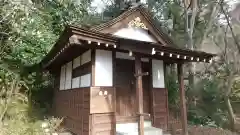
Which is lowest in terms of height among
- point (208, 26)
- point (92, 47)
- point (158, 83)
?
point (158, 83)

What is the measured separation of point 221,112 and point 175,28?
6949 mm

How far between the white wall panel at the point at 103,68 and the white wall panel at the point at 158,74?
1.74 m

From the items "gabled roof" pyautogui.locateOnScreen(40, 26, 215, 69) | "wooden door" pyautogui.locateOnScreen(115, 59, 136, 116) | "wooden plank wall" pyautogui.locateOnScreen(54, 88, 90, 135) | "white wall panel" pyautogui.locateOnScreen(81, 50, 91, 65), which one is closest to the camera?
"gabled roof" pyautogui.locateOnScreen(40, 26, 215, 69)

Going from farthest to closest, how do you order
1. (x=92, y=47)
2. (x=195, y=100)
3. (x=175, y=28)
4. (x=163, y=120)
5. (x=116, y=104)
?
(x=175, y=28) < (x=195, y=100) < (x=163, y=120) < (x=116, y=104) < (x=92, y=47)

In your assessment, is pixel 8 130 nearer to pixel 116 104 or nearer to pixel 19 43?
pixel 116 104

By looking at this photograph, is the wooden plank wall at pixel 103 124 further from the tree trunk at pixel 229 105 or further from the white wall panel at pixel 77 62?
the tree trunk at pixel 229 105

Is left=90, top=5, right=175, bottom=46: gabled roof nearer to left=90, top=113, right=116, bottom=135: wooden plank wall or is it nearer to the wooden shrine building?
the wooden shrine building

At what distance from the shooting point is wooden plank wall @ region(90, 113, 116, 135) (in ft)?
17.0

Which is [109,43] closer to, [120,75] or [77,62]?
[120,75]

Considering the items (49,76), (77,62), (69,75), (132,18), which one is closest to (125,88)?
(77,62)

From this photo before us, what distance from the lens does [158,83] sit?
271 inches

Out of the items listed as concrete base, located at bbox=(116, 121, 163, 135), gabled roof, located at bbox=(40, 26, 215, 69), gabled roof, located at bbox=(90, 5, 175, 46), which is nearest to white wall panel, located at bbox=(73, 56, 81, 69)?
gabled roof, located at bbox=(40, 26, 215, 69)

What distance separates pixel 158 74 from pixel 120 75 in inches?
55.8

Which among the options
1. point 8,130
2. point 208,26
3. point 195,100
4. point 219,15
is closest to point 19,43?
point 8,130
